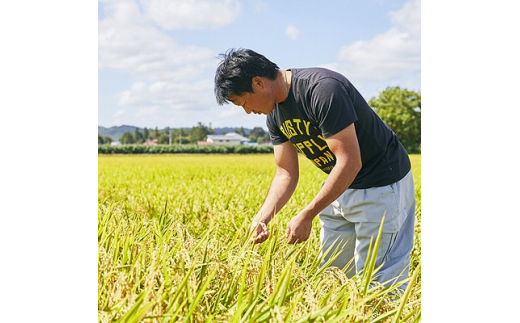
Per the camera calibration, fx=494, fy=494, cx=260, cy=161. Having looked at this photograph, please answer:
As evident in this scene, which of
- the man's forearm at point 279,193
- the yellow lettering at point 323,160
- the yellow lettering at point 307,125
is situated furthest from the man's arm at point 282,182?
the yellow lettering at point 307,125

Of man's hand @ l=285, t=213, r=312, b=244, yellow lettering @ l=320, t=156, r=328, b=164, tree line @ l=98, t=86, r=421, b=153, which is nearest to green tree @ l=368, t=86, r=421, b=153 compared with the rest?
tree line @ l=98, t=86, r=421, b=153

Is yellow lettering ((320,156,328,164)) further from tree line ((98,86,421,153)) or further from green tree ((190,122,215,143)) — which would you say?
green tree ((190,122,215,143))

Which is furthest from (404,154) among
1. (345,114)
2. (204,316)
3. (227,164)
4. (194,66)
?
(227,164)

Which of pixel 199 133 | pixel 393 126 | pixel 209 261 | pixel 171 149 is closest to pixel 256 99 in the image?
pixel 209 261

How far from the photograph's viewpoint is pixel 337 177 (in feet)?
5.81

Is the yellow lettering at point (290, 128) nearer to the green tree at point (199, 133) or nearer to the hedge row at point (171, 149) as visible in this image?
the green tree at point (199, 133)

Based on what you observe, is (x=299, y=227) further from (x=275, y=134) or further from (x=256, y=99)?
(x=275, y=134)

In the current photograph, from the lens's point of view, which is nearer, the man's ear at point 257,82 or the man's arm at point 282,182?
the man's ear at point 257,82

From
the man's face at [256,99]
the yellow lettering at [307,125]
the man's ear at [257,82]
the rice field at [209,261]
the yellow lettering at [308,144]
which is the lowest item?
the rice field at [209,261]

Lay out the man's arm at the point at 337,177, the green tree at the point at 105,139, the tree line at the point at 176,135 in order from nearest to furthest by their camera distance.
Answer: the man's arm at the point at 337,177 < the tree line at the point at 176,135 < the green tree at the point at 105,139

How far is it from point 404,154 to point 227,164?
4.87 meters

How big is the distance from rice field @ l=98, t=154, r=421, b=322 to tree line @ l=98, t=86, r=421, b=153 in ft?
0.86

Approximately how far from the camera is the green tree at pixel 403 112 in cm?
244

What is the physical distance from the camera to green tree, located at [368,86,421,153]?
2.44 m
